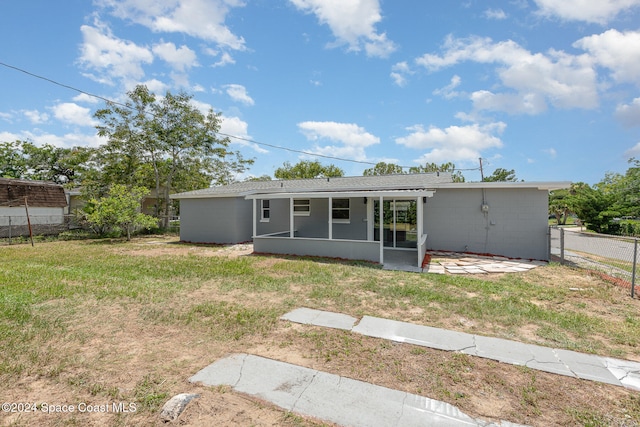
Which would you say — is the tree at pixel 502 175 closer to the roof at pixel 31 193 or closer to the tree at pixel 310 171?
the tree at pixel 310 171

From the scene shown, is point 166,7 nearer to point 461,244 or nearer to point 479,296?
point 479,296

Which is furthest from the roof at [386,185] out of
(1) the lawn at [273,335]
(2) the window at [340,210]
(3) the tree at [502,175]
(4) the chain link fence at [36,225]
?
(3) the tree at [502,175]

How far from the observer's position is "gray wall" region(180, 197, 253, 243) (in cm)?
1396

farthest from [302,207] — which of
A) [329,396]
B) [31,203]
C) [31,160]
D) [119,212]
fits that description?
[31,160]

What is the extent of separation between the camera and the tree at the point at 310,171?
3534cm

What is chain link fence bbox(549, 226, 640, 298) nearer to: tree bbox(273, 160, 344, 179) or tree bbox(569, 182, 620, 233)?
tree bbox(569, 182, 620, 233)

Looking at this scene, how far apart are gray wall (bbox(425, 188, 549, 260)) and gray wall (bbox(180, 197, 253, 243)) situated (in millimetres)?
8623

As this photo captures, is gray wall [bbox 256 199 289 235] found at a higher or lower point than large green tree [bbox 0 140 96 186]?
lower

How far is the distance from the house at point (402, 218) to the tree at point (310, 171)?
21406 mm

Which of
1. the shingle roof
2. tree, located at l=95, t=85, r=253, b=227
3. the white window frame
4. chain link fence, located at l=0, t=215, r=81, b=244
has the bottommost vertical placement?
chain link fence, located at l=0, t=215, r=81, b=244

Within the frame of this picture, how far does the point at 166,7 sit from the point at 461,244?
541 inches

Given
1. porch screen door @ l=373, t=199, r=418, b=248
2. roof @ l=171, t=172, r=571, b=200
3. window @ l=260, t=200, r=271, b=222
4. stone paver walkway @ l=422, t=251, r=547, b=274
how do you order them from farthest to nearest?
window @ l=260, t=200, r=271, b=222 → porch screen door @ l=373, t=199, r=418, b=248 → roof @ l=171, t=172, r=571, b=200 → stone paver walkway @ l=422, t=251, r=547, b=274

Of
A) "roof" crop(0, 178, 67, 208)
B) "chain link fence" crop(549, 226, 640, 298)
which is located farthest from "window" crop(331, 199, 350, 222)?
"roof" crop(0, 178, 67, 208)

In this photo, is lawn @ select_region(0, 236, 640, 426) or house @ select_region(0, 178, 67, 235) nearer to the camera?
lawn @ select_region(0, 236, 640, 426)
